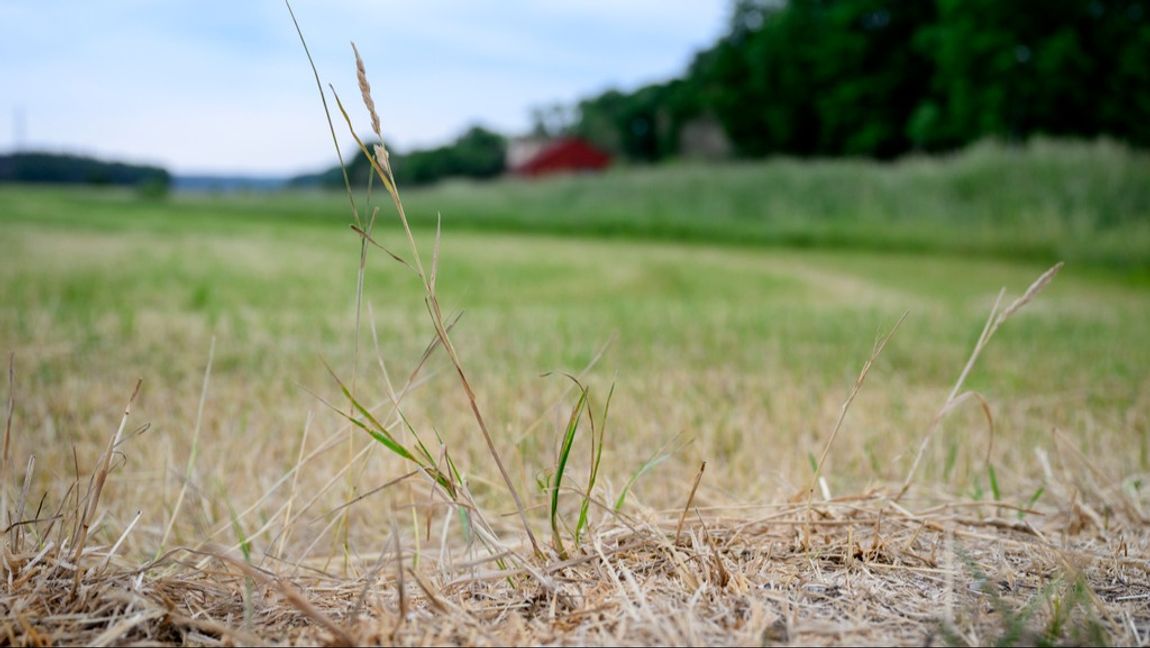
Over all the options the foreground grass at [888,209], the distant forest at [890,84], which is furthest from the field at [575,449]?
the distant forest at [890,84]

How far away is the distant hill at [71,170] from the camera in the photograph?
1742 cm

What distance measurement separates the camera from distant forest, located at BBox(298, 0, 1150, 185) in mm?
17766

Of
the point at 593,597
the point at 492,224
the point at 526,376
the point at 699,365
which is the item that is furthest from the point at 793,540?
the point at 492,224

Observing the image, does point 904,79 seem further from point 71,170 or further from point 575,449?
point 575,449

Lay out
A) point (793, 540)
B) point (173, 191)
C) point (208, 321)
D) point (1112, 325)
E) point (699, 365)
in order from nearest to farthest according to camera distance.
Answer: point (793, 540)
point (699, 365)
point (208, 321)
point (1112, 325)
point (173, 191)

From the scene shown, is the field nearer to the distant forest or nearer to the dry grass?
the dry grass

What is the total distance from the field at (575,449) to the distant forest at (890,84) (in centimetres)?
411

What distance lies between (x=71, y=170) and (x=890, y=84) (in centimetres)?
2286

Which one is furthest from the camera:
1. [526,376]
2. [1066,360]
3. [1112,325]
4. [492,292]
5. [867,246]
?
[867,246]

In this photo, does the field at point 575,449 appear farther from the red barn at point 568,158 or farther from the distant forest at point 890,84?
the red barn at point 568,158

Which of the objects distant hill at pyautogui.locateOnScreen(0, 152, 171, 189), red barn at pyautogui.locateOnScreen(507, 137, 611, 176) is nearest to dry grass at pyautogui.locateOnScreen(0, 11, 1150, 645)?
distant hill at pyautogui.locateOnScreen(0, 152, 171, 189)

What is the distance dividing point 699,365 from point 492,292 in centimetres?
273

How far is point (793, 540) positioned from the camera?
1.10 meters

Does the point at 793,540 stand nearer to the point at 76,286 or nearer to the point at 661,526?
the point at 661,526
